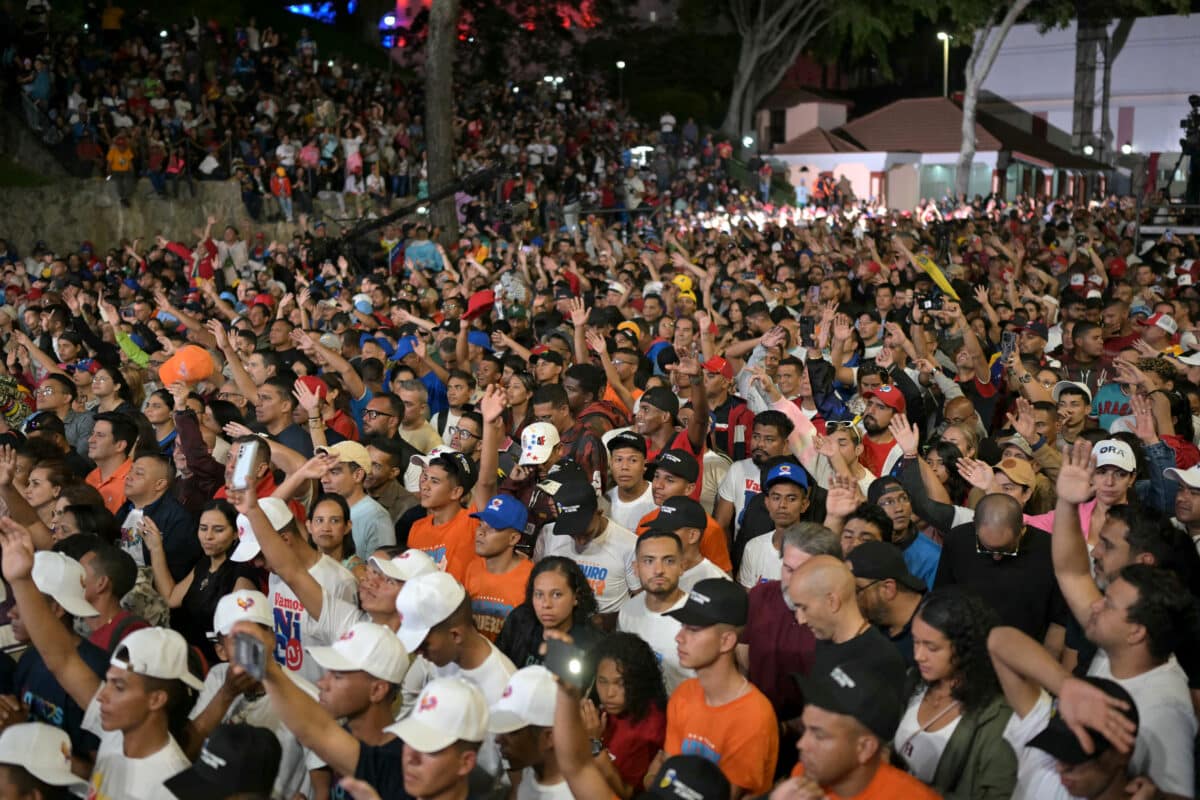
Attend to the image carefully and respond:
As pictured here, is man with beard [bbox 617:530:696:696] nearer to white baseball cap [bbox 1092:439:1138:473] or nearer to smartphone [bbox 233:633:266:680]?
smartphone [bbox 233:633:266:680]

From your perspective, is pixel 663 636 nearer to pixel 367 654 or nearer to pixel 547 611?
pixel 547 611

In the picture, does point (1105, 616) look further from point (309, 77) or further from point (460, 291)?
point (309, 77)

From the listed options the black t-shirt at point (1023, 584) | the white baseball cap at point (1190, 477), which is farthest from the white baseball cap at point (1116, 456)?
the black t-shirt at point (1023, 584)

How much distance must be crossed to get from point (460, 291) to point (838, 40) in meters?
31.6

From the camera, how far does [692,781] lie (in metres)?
3.34

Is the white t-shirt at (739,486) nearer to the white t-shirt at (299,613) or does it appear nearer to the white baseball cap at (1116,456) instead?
the white baseball cap at (1116,456)

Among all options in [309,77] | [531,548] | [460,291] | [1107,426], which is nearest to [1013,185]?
[309,77]

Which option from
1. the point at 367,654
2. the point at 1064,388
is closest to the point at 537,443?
the point at 367,654

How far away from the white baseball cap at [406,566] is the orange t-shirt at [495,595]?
485 millimetres

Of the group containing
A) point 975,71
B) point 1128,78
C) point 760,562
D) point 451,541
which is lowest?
point 760,562

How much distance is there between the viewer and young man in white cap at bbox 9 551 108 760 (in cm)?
426

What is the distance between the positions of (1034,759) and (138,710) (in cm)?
277

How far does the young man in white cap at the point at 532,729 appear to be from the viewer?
3537 mm

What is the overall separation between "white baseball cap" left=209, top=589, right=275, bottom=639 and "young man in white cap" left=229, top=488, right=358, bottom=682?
26 centimetres
